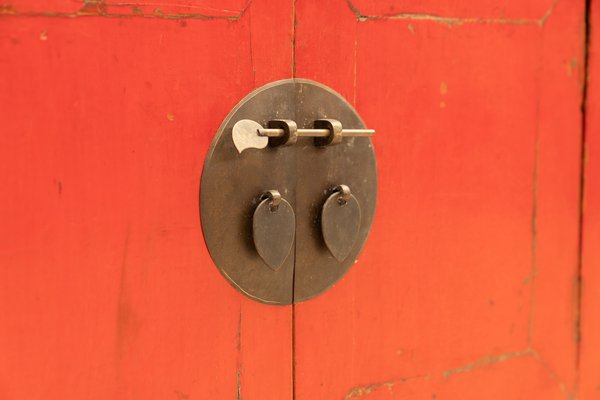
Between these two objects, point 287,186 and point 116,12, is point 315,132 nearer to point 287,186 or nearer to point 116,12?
point 287,186

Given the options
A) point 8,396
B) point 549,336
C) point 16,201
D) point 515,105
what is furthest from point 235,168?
point 549,336

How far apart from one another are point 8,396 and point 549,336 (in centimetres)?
100

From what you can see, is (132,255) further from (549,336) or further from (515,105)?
(549,336)

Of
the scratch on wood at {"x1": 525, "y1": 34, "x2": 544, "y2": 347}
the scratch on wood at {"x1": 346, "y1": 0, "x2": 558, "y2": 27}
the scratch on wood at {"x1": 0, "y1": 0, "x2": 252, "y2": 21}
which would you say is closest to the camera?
the scratch on wood at {"x1": 0, "y1": 0, "x2": 252, "y2": 21}

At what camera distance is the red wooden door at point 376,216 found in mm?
803

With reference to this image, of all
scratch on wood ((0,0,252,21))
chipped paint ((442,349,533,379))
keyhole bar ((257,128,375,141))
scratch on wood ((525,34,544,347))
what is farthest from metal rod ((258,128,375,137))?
chipped paint ((442,349,533,379))

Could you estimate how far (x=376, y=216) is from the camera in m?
1.07

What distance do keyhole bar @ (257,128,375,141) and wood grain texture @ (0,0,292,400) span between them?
7cm

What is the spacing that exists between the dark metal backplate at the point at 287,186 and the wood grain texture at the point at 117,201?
0.03 meters

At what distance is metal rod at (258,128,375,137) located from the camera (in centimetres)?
90

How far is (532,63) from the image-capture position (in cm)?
119

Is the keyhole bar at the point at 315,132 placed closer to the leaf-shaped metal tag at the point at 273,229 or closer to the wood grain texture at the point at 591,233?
the leaf-shaped metal tag at the point at 273,229

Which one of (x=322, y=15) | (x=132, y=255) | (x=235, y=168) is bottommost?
(x=132, y=255)

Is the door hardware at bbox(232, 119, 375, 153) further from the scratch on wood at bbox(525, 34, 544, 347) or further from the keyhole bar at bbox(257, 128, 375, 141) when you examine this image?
the scratch on wood at bbox(525, 34, 544, 347)
